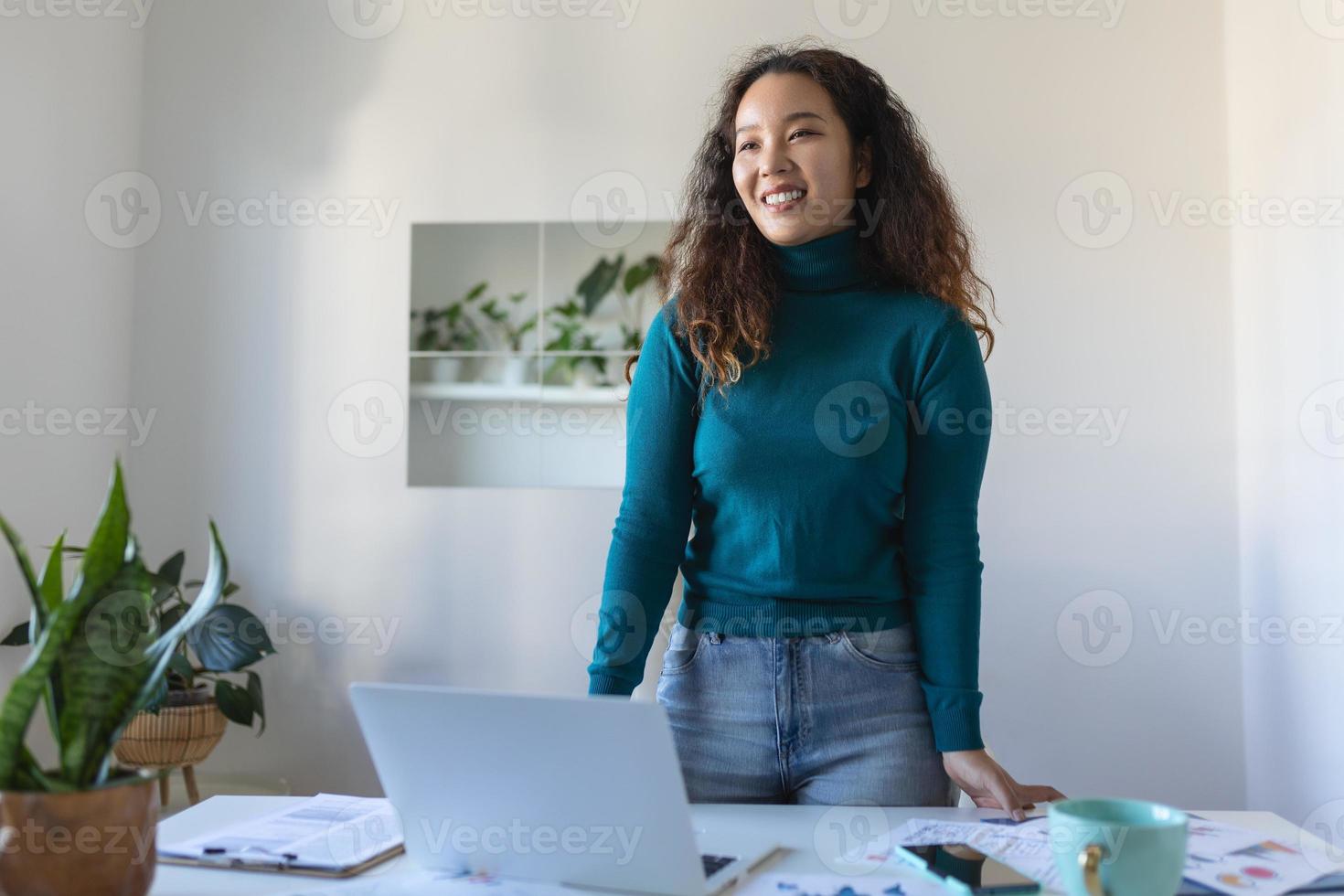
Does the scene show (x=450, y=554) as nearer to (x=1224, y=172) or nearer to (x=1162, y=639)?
(x=1162, y=639)

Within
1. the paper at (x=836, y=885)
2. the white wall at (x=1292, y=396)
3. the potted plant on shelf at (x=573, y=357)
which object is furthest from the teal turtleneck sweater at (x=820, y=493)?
the potted plant on shelf at (x=573, y=357)

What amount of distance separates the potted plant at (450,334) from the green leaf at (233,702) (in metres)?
1.11

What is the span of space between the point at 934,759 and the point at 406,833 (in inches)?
26.3


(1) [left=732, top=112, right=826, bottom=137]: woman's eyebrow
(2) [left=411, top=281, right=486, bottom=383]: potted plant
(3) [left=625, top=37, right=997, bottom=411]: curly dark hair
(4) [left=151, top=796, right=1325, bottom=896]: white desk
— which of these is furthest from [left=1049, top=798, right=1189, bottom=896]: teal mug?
(2) [left=411, top=281, right=486, bottom=383]: potted plant

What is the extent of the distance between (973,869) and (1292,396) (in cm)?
229

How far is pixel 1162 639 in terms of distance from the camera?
3.26 meters

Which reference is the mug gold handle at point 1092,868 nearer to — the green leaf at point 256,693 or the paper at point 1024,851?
the paper at point 1024,851

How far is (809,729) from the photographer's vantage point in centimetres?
136

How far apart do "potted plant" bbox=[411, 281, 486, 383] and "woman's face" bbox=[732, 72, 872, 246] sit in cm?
223

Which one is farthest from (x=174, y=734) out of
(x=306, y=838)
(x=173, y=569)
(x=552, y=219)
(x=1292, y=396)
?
(x=1292, y=396)

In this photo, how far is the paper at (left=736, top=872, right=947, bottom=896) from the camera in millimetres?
915

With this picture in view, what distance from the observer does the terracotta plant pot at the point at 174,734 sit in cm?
298

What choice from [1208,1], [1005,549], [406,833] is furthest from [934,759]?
[1208,1]

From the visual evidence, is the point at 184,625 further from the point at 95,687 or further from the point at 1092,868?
the point at 1092,868
